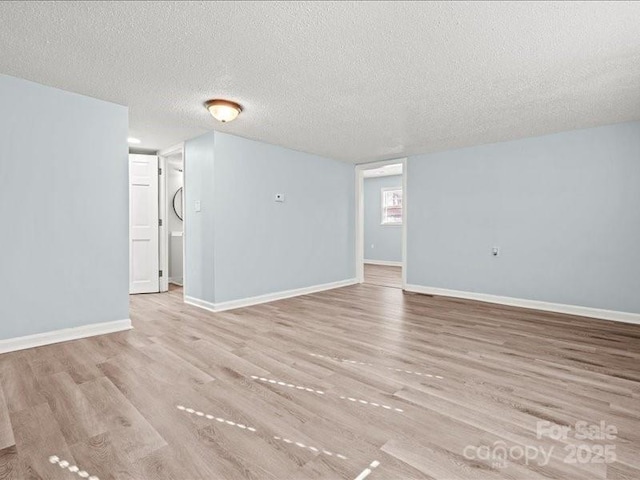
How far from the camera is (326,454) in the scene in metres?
1.50

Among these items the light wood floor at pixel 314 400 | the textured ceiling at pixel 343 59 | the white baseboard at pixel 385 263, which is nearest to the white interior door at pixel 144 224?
the textured ceiling at pixel 343 59

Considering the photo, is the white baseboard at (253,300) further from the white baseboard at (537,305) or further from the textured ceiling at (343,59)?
the textured ceiling at (343,59)

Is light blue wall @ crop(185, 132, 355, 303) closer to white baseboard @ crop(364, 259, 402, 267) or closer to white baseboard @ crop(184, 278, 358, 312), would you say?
white baseboard @ crop(184, 278, 358, 312)

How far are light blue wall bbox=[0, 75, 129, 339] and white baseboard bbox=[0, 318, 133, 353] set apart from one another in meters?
0.05

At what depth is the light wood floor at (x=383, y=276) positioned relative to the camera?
6.38 metres

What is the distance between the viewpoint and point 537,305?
441 cm

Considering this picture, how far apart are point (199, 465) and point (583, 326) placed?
404 centimetres

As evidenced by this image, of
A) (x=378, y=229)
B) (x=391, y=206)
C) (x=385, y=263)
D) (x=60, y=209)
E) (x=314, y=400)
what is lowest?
(x=314, y=400)

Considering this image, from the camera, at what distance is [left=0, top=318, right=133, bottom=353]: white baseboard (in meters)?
2.72

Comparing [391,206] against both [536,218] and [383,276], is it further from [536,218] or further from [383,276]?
[536,218]

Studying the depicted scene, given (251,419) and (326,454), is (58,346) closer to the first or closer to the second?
(251,419)

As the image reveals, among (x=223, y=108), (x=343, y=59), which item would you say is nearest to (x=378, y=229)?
(x=223, y=108)

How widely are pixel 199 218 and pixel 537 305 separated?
468 centimetres

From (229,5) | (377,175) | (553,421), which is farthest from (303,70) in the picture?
(377,175)
